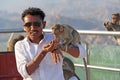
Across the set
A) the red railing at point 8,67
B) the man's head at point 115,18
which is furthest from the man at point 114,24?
the red railing at point 8,67

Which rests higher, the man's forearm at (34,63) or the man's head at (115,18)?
the man's forearm at (34,63)

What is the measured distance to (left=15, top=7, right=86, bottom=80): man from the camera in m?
3.76

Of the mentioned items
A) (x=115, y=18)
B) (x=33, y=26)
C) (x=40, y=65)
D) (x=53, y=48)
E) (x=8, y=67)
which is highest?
(x=33, y=26)

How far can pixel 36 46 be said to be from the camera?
3826 mm

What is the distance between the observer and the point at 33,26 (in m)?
3.78

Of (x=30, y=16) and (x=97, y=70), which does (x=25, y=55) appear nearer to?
(x=30, y=16)

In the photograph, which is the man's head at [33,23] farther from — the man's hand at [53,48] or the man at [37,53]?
the man's hand at [53,48]

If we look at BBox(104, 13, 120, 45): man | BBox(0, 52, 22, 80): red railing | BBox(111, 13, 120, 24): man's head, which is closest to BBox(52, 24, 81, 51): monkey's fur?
BBox(0, 52, 22, 80): red railing

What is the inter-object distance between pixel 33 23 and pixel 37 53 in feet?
0.80

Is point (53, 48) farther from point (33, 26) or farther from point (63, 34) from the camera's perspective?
point (33, 26)

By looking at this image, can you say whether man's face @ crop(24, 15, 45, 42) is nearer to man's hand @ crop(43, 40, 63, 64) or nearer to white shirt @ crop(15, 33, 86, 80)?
white shirt @ crop(15, 33, 86, 80)

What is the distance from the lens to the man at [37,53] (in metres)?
3.76

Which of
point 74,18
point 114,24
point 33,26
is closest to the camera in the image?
point 33,26

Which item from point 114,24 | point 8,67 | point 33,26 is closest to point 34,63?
point 33,26
